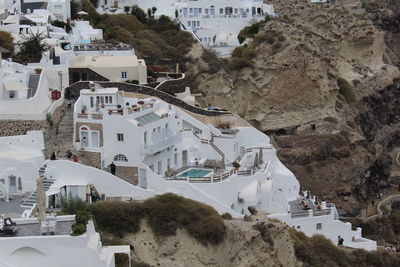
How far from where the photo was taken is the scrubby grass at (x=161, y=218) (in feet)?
116

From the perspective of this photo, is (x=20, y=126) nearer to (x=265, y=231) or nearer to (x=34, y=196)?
(x=34, y=196)

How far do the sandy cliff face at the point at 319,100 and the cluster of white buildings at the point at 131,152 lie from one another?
1180 centimetres

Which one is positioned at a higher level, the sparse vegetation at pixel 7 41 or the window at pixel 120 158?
the sparse vegetation at pixel 7 41

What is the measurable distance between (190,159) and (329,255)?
9364mm

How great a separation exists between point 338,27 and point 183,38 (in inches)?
708

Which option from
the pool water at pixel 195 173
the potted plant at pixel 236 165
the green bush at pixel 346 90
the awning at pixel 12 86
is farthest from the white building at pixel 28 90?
the green bush at pixel 346 90

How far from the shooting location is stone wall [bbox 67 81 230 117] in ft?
153

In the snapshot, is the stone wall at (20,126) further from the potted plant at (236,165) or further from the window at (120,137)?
the potted plant at (236,165)

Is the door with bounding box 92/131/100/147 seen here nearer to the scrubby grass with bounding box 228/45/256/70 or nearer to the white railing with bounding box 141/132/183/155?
the white railing with bounding box 141/132/183/155

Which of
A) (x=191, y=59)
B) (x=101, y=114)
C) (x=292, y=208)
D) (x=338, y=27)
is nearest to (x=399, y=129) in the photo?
(x=338, y=27)

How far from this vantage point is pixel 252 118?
66750 mm

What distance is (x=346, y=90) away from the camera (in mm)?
75125

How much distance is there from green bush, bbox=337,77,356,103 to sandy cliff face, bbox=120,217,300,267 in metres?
40.2

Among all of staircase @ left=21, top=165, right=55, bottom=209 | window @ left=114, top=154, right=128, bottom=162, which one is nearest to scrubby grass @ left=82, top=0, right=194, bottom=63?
window @ left=114, top=154, right=128, bottom=162
